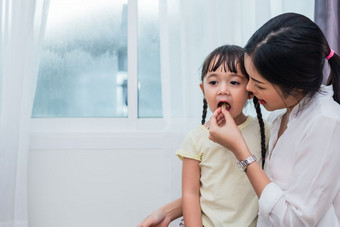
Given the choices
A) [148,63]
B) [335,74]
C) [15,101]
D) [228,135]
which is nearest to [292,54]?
[335,74]

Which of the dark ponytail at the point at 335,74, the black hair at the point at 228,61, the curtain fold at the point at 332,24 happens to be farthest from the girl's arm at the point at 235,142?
the curtain fold at the point at 332,24

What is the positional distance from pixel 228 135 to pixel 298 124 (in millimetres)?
206

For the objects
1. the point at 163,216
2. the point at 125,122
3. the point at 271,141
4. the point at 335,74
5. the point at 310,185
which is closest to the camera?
the point at 310,185

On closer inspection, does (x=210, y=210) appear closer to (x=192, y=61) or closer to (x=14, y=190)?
(x=192, y=61)

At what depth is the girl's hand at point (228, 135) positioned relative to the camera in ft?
3.32

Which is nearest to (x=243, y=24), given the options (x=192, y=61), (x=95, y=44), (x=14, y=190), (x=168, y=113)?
(x=192, y=61)

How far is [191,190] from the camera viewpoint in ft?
3.90

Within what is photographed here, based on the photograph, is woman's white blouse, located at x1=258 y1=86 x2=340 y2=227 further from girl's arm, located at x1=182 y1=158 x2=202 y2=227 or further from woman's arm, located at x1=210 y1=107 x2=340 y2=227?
girl's arm, located at x1=182 y1=158 x2=202 y2=227

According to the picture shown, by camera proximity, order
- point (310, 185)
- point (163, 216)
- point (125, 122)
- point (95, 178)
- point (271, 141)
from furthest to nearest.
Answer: point (125, 122) → point (95, 178) → point (163, 216) → point (271, 141) → point (310, 185)

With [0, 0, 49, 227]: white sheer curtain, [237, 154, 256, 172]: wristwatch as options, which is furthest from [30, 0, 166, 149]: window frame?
[237, 154, 256, 172]: wristwatch

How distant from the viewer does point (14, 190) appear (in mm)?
1615

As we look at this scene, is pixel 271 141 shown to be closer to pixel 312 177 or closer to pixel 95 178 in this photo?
pixel 312 177

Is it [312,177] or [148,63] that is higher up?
[148,63]

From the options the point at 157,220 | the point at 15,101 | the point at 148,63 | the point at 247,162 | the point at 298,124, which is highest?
the point at 148,63
